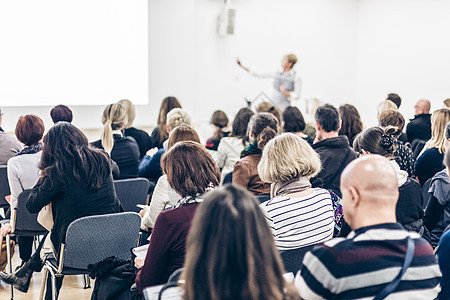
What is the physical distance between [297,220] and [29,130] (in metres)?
2.42

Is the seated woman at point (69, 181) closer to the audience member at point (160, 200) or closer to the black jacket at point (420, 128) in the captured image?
the audience member at point (160, 200)

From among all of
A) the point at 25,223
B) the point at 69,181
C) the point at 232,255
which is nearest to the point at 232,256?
the point at 232,255

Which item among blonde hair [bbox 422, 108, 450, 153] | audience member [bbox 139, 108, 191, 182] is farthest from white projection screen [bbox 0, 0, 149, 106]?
blonde hair [bbox 422, 108, 450, 153]

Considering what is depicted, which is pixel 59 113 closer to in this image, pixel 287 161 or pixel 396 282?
pixel 287 161

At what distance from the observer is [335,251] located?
1563mm

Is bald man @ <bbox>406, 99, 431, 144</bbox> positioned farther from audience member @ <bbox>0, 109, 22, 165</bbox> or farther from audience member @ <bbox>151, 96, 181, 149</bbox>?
audience member @ <bbox>0, 109, 22, 165</bbox>

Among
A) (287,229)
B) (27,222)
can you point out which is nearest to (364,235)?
(287,229)

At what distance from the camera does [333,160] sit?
3855 millimetres

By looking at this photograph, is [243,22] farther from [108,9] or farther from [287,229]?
[287,229]

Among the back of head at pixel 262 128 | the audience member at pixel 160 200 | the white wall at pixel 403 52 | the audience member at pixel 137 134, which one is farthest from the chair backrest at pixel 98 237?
the white wall at pixel 403 52

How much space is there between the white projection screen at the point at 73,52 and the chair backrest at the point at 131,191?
11.4 ft

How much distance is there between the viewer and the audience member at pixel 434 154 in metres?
4.20

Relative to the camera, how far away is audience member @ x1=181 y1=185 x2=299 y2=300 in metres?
1.31

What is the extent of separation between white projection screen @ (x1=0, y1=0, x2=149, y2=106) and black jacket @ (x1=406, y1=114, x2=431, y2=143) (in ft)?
12.4
